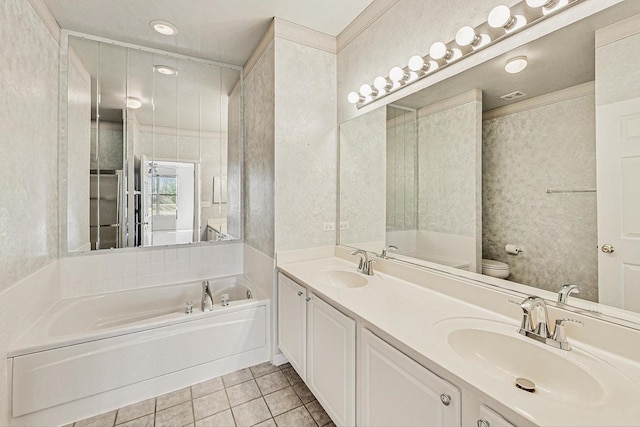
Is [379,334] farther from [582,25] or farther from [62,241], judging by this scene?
[62,241]

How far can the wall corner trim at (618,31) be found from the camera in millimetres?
949

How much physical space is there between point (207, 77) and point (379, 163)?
2038 mm

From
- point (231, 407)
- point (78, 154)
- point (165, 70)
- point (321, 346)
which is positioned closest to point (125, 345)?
point (231, 407)

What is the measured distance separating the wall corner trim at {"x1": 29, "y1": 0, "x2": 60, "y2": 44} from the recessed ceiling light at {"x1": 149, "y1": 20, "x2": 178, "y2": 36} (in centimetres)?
65

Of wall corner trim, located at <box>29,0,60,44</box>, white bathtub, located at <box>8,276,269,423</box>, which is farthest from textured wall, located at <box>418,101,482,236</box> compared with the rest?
wall corner trim, located at <box>29,0,60,44</box>

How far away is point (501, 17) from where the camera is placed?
1261mm

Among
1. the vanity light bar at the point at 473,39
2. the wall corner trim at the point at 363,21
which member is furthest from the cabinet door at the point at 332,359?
the wall corner trim at the point at 363,21

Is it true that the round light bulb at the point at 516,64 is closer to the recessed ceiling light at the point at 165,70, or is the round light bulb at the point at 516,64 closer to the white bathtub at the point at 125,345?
the white bathtub at the point at 125,345

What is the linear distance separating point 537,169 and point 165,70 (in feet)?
10.1

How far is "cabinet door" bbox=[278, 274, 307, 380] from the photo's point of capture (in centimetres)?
185

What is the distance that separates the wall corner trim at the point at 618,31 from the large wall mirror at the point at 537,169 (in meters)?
0.01

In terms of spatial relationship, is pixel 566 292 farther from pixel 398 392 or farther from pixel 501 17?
pixel 501 17

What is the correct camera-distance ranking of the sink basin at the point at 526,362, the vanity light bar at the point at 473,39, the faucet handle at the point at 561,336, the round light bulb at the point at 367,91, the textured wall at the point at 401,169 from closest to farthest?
the sink basin at the point at 526,362, the faucet handle at the point at 561,336, the vanity light bar at the point at 473,39, the textured wall at the point at 401,169, the round light bulb at the point at 367,91

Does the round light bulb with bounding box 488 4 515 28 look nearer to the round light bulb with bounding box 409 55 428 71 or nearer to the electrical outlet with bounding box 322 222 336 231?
the round light bulb with bounding box 409 55 428 71
